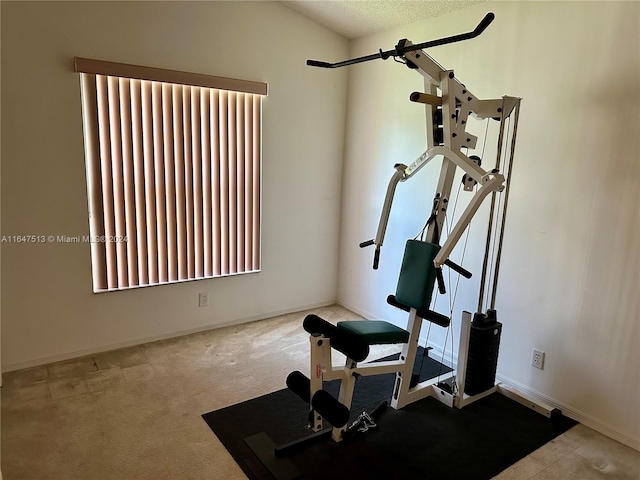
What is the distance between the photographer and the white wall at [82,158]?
99.7 inches

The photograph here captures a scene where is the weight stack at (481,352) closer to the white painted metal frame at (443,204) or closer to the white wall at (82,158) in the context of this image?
the white painted metal frame at (443,204)

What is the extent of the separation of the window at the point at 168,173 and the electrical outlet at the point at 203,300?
0.15 m

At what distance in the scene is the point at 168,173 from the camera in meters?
3.04

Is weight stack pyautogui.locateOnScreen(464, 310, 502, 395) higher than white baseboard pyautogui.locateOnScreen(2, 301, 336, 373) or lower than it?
higher

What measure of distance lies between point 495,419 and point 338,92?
272 cm

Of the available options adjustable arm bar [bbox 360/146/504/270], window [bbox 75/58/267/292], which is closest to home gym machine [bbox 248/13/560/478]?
adjustable arm bar [bbox 360/146/504/270]

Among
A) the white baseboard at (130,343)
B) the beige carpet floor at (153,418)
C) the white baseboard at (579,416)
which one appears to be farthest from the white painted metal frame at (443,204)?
the white baseboard at (130,343)

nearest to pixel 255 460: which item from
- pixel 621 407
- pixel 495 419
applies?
pixel 495 419

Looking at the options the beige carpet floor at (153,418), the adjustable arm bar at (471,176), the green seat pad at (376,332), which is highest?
the adjustable arm bar at (471,176)

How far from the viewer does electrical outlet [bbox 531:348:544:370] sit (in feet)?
8.35

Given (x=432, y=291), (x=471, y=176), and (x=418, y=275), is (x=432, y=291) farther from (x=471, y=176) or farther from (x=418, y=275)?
(x=471, y=176)

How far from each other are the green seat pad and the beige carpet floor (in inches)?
24.0

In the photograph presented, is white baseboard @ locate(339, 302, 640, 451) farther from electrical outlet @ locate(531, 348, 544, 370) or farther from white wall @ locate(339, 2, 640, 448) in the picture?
electrical outlet @ locate(531, 348, 544, 370)

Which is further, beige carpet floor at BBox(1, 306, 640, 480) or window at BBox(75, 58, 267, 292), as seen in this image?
window at BBox(75, 58, 267, 292)
